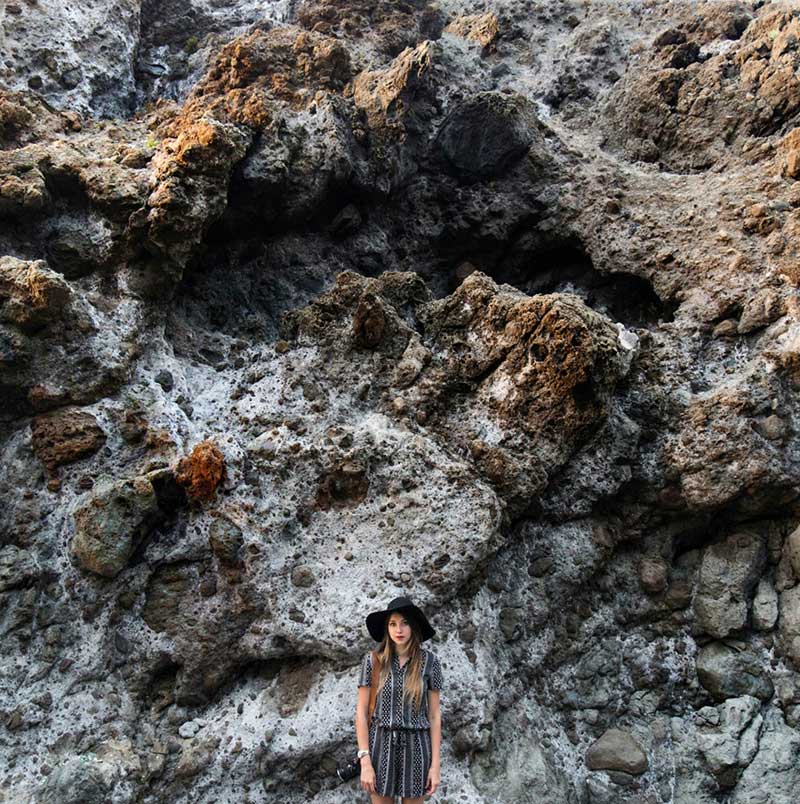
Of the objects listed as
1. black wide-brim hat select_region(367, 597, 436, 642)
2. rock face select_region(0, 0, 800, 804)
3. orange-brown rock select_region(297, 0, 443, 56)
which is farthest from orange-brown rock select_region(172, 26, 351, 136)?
black wide-brim hat select_region(367, 597, 436, 642)

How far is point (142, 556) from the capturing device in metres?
5.45

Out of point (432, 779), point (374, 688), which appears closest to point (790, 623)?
point (432, 779)

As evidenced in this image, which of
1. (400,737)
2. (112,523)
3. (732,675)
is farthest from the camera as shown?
(732,675)

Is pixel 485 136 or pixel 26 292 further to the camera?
pixel 485 136

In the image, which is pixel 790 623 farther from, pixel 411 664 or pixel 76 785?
pixel 76 785

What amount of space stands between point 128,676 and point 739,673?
17.2 ft

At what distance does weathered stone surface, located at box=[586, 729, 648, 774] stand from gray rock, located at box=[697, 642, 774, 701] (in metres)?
0.87

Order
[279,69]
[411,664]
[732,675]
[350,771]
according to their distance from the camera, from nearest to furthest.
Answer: [411,664] < [350,771] < [732,675] < [279,69]

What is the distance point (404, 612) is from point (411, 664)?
0.36m

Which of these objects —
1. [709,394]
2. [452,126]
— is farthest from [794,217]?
[452,126]

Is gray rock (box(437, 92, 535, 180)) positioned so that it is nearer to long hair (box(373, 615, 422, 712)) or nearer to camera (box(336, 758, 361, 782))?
long hair (box(373, 615, 422, 712))

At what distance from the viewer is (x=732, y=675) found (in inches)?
218

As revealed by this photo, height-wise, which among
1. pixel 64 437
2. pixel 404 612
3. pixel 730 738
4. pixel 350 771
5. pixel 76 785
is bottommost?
pixel 76 785

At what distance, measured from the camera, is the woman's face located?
4.13m
